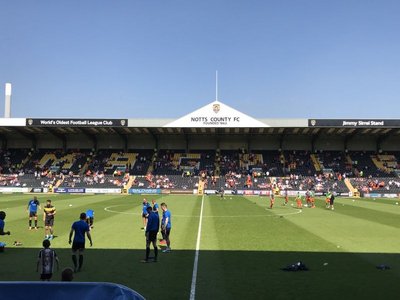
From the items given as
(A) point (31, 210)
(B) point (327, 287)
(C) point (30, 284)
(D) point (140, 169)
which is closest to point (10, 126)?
(D) point (140, 169)

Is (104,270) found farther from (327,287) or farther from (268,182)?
(268,182)

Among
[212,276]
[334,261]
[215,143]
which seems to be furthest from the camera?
[215,143]

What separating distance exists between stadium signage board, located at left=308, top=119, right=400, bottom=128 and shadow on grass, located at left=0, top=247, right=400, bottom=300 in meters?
46.5

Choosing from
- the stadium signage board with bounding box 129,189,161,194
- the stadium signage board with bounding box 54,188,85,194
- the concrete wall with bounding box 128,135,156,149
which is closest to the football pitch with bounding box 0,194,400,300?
the stadium signage board with bounding box 129,189,161,194

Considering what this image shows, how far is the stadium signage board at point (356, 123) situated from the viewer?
59.3 m

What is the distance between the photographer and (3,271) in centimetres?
1245

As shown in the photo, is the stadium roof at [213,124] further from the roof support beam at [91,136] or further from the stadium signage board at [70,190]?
the stadium signage board at [70,190]

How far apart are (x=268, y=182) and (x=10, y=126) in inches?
1625

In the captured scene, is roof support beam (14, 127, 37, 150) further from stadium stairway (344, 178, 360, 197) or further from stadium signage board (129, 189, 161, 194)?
stadium stairway (344, 178, 360, 197)

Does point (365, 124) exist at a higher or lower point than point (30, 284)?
higher

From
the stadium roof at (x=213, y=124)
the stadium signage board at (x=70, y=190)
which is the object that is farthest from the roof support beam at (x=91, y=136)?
the stadium signage board at (x=70, y=190)

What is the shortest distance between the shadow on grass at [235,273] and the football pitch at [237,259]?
0.03 meters

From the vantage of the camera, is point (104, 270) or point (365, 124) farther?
point (365, 124)

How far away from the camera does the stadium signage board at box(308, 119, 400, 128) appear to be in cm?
5934
